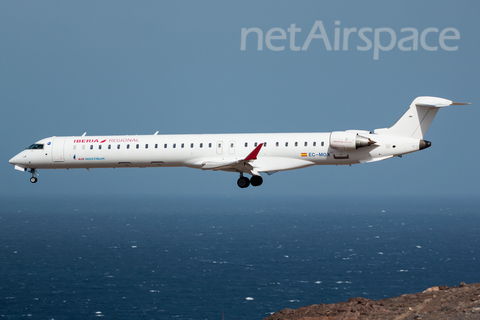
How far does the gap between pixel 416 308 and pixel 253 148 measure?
650 inches

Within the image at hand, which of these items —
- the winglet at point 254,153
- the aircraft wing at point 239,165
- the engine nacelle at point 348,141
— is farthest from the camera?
the aircraft wing at point 239,165

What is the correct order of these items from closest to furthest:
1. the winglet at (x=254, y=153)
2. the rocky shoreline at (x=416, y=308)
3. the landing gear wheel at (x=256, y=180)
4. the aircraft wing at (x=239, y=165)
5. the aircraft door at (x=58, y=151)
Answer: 1. the rocky shoreline at (x=416, y=308)
2. the winglet at (x=254, y=153)
3. the aircraft wing at (x=239, y=165)
4. the landing gear wheel at (x=256, y=180)
5. the aircraft door at (x=58, y=151)

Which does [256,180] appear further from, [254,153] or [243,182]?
[254,153]

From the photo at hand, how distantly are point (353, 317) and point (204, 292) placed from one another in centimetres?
11839

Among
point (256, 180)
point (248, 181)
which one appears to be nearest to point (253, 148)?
point (256, 180)

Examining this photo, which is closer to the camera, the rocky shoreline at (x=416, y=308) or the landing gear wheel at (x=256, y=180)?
the rocky shoreline at (x=416, y=308)

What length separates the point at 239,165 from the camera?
38562 mm

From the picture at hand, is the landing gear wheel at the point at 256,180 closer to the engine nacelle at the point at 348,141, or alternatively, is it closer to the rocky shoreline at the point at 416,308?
the engine nacelle at the point at 348,141

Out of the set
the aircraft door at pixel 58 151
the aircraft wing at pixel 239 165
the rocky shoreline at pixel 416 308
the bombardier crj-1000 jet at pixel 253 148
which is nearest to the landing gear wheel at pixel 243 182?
the bombardier crj-1000 jet at pixel 253 148

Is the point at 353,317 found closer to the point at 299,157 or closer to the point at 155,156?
the point at 299,157

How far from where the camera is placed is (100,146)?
1662 inches

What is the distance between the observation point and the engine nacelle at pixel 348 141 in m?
37.1

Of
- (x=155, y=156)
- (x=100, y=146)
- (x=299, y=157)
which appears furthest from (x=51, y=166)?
(x=299, y=157)

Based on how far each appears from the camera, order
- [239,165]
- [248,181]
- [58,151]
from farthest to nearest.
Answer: [58,151] → [248,181] → [239,165]
